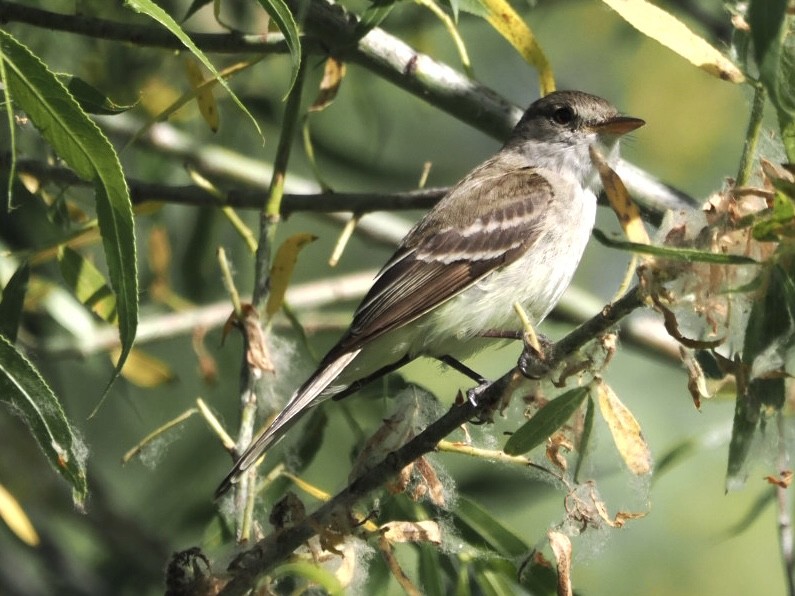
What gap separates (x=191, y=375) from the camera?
5.32 m

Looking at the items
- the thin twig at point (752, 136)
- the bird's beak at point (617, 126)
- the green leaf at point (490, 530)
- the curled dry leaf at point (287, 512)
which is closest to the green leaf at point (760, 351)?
the thin twig at point (752, 136)

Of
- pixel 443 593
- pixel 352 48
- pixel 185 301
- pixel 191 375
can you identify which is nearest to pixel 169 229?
pixel 185 301

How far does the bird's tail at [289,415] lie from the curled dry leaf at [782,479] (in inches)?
38.1

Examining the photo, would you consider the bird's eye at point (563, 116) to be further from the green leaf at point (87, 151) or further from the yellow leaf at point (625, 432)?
the green leaf at point (87, 151)

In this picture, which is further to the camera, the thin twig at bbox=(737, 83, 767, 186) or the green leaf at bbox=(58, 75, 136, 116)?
the green leaf at bbox=(58, 75, 136, 116)

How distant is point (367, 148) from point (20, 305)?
7.18 feet

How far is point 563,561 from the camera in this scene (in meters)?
1.96

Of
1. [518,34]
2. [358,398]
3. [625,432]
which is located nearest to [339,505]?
[625,432]

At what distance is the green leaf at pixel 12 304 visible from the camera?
245 cm

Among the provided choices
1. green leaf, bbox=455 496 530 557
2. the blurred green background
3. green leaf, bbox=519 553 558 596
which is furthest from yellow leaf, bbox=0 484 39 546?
green leaf, bbox=519 553 558 596

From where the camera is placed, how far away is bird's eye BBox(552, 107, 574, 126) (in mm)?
3750

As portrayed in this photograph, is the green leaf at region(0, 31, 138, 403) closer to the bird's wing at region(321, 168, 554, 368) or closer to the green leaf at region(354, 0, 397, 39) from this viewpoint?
the green leaf at region(354, 0, 397, 39)

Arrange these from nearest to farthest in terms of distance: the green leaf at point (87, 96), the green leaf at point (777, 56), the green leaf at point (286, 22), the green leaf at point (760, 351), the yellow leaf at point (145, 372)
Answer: the green leaf at point (777, 56) → the green leaf at point (760, 351) → the green leaf at point (286, 22) → the green leaf at point (87, 96) → the yellow leaf at point (145, 372)

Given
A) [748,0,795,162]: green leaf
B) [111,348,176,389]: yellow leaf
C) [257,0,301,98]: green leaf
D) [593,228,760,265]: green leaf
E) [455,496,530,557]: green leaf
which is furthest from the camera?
[111,348,176,389]: yellow leaf
